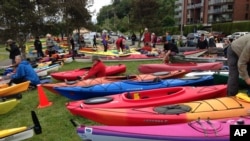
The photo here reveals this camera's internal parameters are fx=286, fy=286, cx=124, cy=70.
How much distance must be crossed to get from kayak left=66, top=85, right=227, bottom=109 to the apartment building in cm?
4811

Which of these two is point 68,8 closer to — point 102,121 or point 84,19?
point 84,19

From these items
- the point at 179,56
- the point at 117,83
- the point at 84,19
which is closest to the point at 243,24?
the point at 84,19

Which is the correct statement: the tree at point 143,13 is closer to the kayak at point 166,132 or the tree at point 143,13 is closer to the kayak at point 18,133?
the kayak at point 18,133

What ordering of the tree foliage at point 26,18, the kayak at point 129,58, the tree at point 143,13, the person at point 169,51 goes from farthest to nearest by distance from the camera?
the tree at point 143,13, the kayak at point 129,58, the tree foliage at point 26,18, the person at point 169,51

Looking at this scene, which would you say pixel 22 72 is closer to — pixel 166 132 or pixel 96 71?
pixel 96 71

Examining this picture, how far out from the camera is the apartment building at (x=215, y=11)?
55969 mm

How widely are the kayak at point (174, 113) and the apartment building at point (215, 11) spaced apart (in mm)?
49390

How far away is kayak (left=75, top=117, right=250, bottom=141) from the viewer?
3.68 meters

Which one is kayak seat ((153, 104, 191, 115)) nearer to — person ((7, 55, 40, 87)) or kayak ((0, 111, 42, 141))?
kayak ((0, 111, 42, 141))

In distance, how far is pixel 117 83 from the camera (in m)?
7.06

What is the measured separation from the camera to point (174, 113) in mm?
4508

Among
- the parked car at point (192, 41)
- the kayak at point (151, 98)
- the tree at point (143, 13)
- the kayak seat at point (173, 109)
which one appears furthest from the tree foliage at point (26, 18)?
the tree at point (143, 13)

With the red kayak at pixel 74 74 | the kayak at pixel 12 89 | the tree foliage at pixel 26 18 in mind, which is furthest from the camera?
the tree foliage at pixel 26 18

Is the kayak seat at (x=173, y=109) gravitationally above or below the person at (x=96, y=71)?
below
